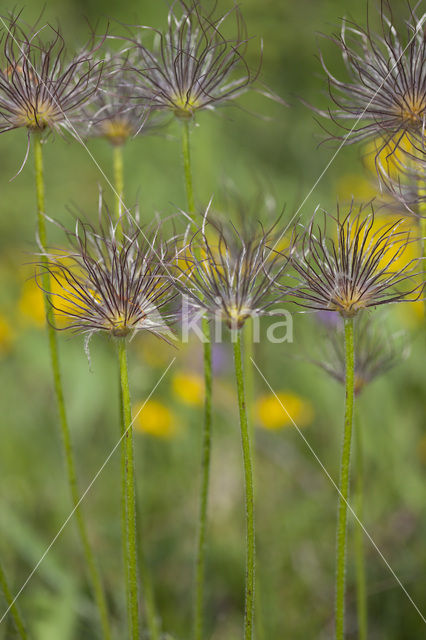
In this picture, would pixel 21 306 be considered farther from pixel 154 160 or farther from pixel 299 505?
pixel 154 160

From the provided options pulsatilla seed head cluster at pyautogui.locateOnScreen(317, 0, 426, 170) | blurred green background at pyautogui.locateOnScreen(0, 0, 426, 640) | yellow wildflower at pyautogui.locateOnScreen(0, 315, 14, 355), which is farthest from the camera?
yellow wildflower at pyautogui.locateOnScreen(0, 315, 14, 355)

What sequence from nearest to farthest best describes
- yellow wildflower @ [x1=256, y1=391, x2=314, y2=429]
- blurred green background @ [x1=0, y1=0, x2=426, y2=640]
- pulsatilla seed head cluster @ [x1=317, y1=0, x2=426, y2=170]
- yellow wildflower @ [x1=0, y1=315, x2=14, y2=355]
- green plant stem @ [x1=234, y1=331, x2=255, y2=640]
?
green plant stem @ [x1=234, y1=331, x2=255, y2=640]
pulsatilla seed head cluster @ [x1=317, y1=0, x2=426, y2=170]
blurred green background @ [x1=0, y1=0, x2=426, y2=640]
yellow wildflower @ [x1=256, y1=391, x2=314, y2=429]
yellow wildflower @ [x1=0, y1=315, x2=14, y2=355]

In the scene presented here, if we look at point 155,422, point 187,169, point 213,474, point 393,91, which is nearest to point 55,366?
point 187,169

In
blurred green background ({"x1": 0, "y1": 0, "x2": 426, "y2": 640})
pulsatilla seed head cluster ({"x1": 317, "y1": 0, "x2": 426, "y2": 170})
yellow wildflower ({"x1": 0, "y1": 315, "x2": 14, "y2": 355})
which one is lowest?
blurred green background ({"x1": 0, "y1": 0, "x2": 426, "y2": 640})

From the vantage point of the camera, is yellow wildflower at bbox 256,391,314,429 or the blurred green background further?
yellow wildflower at bbox 256,391,314,429

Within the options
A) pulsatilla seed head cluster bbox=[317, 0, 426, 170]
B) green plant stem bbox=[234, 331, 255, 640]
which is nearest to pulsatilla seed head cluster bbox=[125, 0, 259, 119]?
pulsatilla seed head cluster bbox=[317, 0, 426, 170]

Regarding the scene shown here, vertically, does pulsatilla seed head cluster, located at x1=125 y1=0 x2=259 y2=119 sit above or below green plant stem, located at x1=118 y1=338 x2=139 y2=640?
above

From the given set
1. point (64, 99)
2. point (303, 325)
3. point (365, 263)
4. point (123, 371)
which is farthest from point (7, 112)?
point (303, 325)

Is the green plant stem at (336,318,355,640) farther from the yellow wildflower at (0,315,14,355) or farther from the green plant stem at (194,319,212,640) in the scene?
the yellow wildflower at (0,315,14,355)

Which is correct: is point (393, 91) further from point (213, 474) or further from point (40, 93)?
point (213, 474)
